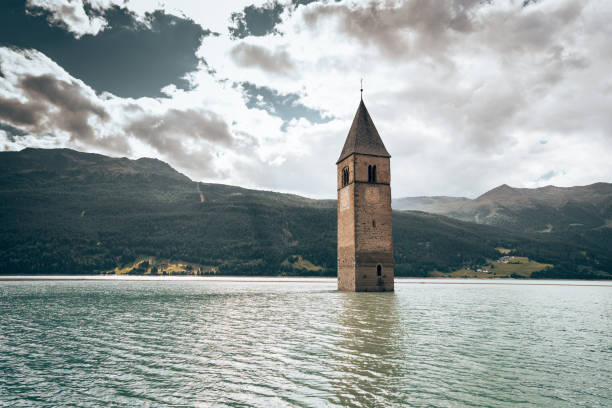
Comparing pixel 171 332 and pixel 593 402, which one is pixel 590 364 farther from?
pixel 171 332

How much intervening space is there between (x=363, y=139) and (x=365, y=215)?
38.9 ft

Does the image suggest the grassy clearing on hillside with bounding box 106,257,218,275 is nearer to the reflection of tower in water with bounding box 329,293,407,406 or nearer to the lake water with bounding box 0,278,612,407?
the lake water with bounding box 0,278,612,407

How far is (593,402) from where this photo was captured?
425 inches

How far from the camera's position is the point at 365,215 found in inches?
2176

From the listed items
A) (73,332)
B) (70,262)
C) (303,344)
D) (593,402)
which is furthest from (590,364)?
(70,262)

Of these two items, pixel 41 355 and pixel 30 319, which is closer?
pixel 41 355

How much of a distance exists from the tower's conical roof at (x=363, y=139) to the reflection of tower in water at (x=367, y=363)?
3576 centimetres

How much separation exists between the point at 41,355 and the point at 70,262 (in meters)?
A: 191

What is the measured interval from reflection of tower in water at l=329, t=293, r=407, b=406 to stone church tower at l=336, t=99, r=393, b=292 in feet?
93.1

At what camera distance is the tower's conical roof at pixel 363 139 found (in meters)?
58.1

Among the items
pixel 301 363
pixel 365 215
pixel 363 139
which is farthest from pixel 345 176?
pixel 301 363

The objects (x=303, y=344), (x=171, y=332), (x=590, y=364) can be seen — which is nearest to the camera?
(x=590, y=364)

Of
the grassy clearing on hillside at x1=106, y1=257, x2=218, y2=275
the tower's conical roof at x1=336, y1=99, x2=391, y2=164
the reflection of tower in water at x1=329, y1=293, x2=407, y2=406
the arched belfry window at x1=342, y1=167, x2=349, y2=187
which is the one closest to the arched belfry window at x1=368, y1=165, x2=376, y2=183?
the tower's conical roof at x1=336, y1=99, x2=391, y2=164

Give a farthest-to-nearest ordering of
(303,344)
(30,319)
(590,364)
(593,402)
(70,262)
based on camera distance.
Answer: (70,262)
(30,319)
(303,344)
(590,364)
(593,402)
